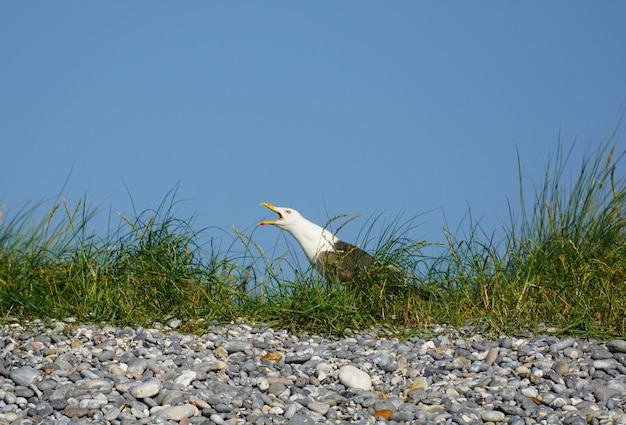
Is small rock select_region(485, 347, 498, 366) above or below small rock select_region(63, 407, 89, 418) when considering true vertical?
above

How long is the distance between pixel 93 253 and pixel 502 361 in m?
3.07

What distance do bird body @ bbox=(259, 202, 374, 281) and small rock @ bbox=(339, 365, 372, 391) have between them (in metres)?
1.43

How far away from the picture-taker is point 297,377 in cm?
434

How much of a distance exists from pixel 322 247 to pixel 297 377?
2198 mm

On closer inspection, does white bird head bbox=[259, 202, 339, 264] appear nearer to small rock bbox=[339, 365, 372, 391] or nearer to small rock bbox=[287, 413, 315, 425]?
small rock bbox=[339, 365, 372, 391]

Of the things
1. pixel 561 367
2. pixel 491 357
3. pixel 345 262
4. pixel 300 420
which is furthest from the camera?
pixel 345 262

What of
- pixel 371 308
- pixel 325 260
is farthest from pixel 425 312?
pixel 325 260

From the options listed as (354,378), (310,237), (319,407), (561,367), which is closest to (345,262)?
Result: (310,237)

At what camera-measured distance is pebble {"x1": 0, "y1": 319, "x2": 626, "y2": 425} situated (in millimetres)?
3869

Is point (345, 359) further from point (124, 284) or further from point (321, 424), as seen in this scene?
point (124, 284)

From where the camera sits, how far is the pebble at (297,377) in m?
3.87

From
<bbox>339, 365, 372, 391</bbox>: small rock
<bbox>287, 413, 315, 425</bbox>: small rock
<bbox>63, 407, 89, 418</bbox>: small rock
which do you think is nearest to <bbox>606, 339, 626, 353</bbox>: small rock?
<bbox>339, 365, 372, 391</bbox>: small rock

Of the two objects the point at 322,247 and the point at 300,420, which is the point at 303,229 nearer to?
the point at 322,247

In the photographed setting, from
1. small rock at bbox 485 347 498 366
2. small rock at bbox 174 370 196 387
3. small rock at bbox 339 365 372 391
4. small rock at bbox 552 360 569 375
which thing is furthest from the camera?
small rock at bbox 485 347 498 366
